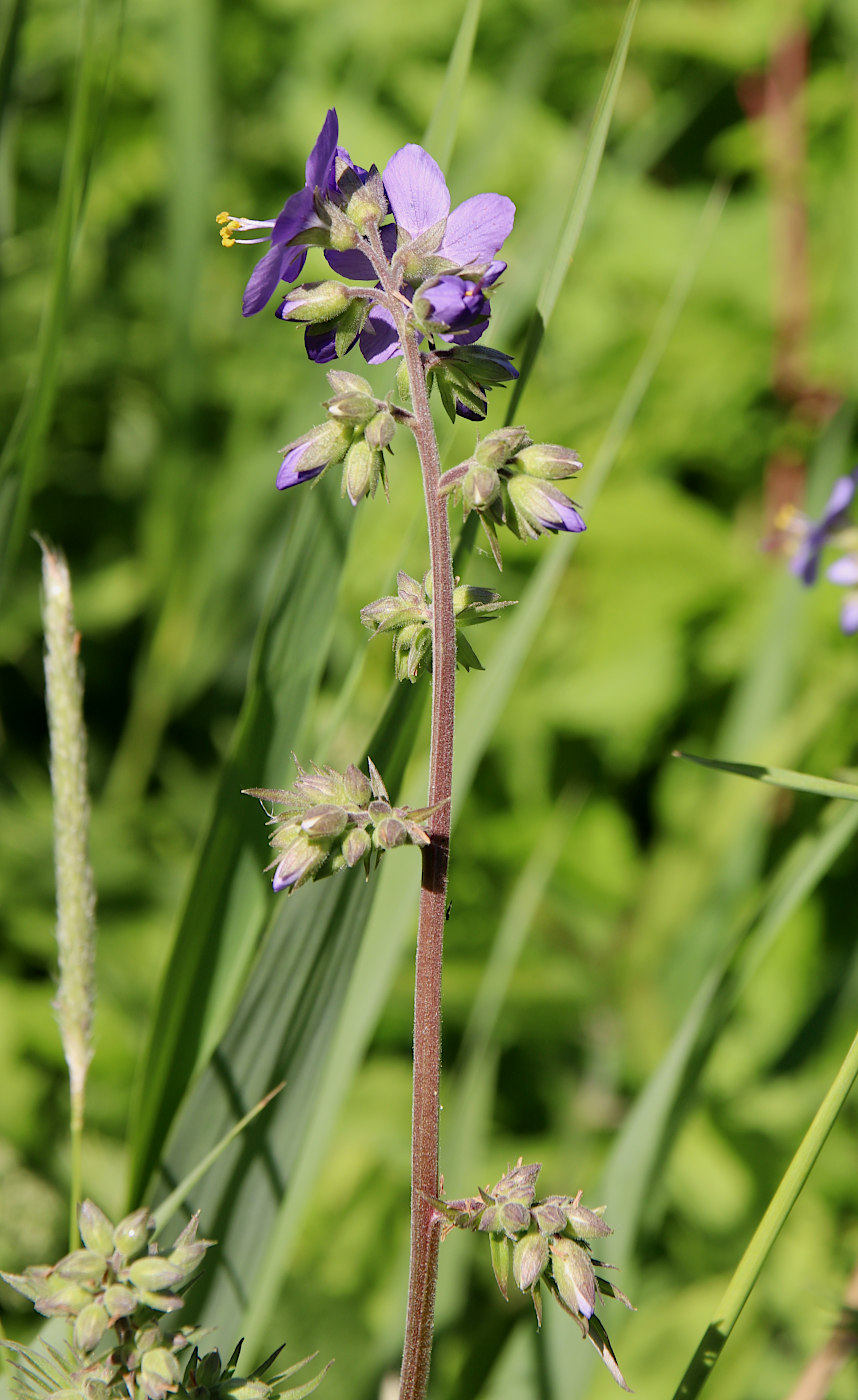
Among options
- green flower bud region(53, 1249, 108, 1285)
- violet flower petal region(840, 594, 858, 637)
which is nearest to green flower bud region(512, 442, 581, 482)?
green flower bud region(53, 1249, 108, 1285)

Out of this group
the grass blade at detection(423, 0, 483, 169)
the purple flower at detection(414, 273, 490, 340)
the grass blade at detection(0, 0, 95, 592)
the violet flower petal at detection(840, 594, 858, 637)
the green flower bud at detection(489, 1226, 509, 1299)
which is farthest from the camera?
the violet flower petal at detection(840, 594, 858, 637)

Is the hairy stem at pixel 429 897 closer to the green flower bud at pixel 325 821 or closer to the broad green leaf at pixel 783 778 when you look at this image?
the green flower bud at pixel 325 821

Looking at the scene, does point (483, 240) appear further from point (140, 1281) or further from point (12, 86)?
point (12, 86)

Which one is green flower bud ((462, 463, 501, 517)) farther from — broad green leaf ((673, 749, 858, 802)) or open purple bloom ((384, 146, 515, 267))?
broad green leaf ((673, 749, 858, 802))

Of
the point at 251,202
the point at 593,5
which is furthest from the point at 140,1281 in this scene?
the point at 593,5

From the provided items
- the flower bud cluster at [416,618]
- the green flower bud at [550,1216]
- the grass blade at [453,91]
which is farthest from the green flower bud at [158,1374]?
the grass blade at [453,91]
